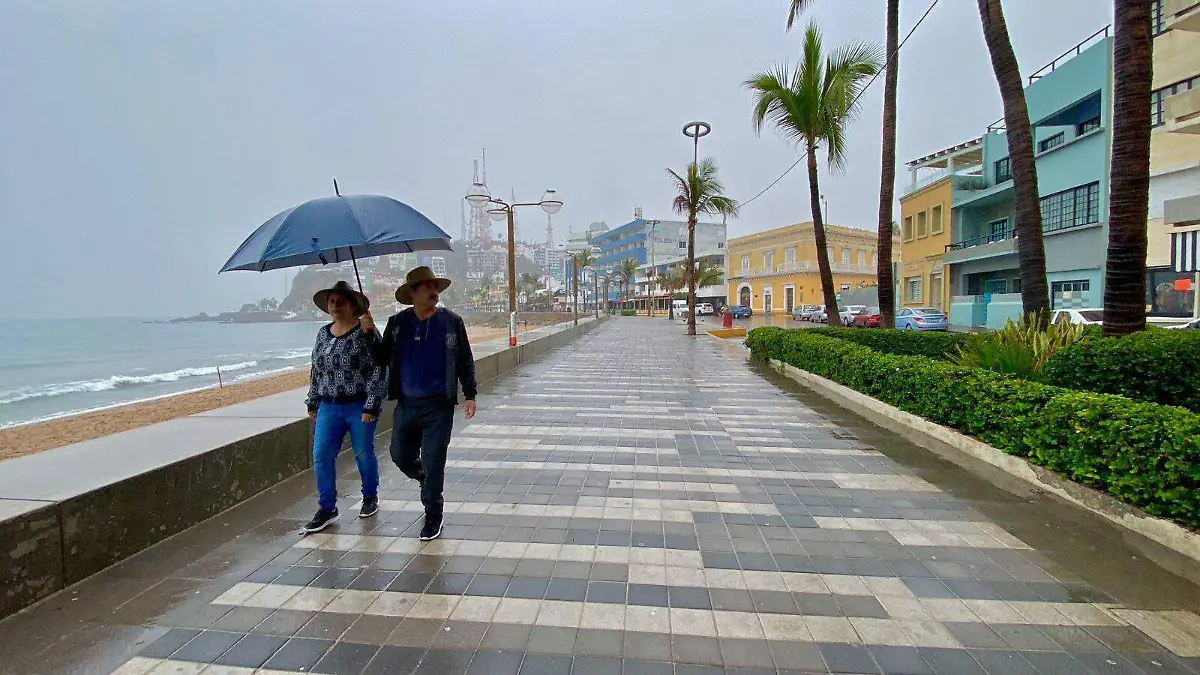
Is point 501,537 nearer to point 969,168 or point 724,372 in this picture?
point 724,372

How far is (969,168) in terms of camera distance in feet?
104

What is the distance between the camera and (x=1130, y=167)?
18.2 ft

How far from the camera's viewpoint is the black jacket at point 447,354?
11.7 ft

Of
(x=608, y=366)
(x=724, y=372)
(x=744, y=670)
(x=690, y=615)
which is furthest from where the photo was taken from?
(x=608, y=366)

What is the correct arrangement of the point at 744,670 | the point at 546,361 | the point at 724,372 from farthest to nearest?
the point at 546,361 → the point at 724,372 → the point at 744,670

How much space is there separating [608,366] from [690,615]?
11.0 m

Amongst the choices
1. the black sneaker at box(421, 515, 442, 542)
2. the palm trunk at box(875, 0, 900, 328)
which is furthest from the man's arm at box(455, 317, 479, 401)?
the palm trunk at box(875, 0, 900, 328)

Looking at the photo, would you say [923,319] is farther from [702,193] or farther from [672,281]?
[672,281]

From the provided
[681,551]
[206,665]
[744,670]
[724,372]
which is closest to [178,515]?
[206,665]

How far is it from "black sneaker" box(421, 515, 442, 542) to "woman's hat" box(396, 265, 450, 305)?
1340 mm

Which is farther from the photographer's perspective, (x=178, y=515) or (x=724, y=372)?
(x=724, y=372)

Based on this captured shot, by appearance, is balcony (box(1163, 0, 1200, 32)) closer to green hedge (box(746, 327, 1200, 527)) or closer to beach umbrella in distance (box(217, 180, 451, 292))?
green hedge (box(746, 327, 1200, 527))

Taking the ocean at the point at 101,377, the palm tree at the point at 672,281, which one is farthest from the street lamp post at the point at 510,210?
the palm tree at the point at 672,281

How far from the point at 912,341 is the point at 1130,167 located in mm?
4751
